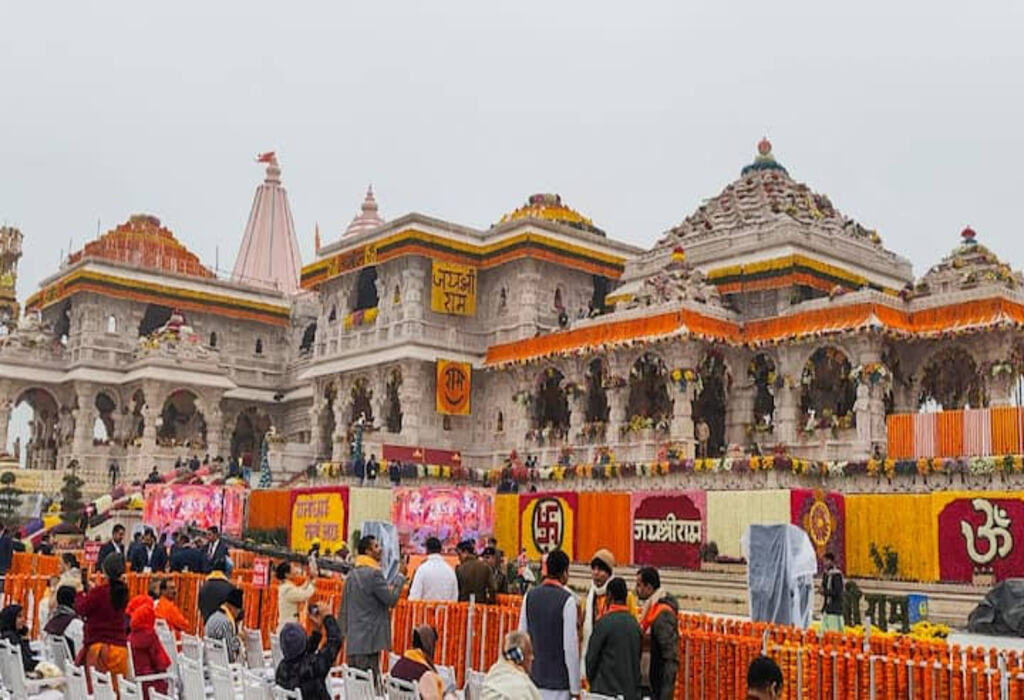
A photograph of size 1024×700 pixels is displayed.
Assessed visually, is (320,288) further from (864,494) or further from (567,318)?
(864,494)

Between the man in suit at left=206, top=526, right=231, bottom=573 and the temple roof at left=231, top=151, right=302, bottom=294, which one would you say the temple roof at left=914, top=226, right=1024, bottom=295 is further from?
the temple roof at left=231, top=151, right=302, bottom=294

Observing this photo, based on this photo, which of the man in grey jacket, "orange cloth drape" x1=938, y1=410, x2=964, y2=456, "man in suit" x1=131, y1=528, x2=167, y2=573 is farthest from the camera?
"orange cloth drape" x1=938, y1=410, x2=964, y2=456

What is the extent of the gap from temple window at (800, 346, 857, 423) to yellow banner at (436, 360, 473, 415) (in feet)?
39.1

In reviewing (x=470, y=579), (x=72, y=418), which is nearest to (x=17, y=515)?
(x=72, y=418)

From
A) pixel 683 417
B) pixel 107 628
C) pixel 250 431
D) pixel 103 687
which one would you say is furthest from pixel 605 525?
pixel 250 431

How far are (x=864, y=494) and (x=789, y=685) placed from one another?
1456 cm

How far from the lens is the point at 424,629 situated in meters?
7.62

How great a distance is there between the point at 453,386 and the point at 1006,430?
65.9 feet

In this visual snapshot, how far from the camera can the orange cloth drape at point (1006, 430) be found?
71.3ft

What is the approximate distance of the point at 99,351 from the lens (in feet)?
149

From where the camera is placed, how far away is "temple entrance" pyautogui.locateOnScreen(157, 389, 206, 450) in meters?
46.1

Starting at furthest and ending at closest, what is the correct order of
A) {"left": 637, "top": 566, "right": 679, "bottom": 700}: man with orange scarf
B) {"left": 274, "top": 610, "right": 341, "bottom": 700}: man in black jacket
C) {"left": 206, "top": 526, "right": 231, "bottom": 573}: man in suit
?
{"left": 206, "top": 526, "right": 231, "bottom": 573}: man in suit
{"left": 637, "top": 566, "right": 679, "bottom": 700}: man with orange scarf
{"left": 274, "top": 610, "right": 341, "bottom": 700}: man in black jacket

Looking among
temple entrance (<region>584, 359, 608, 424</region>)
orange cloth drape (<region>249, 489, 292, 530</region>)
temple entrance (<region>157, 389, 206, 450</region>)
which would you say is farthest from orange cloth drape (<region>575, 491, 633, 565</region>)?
temple entrance (<region>157, 389, 206, 450</region>)

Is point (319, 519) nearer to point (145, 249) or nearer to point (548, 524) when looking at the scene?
point (548, 524)
